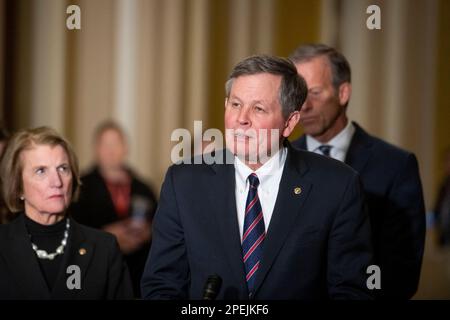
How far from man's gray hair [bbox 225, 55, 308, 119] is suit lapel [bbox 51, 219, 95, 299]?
0.75 m

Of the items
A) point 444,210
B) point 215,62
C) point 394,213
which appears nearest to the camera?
point 394,213

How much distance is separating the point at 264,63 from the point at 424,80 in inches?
187

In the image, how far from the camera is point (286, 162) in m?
2.31

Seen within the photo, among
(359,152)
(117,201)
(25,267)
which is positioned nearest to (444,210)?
(117,201)

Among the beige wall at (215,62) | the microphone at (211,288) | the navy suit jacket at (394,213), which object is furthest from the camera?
the beige wall at (215,62)

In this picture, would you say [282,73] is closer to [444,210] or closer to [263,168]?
[263,168]

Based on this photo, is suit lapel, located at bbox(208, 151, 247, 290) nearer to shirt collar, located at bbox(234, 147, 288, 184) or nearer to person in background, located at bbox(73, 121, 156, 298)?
shirt collar, located at bbox(234, 147, 288, 184)

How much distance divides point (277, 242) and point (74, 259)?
2.51ft

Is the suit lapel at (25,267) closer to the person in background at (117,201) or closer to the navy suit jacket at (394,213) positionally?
the navy suit jacket at (394,213)

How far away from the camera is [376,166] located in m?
2.97

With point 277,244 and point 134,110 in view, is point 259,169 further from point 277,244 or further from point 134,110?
point 134,110

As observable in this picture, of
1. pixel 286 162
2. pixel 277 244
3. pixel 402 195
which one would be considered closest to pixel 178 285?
pixel 277 244

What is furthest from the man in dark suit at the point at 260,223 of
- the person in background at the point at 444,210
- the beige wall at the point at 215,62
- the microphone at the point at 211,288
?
the beige wall at the point at 215,62

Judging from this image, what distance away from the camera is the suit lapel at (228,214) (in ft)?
7.23
